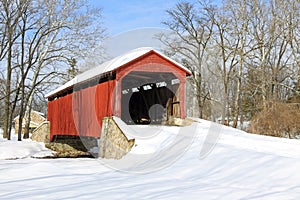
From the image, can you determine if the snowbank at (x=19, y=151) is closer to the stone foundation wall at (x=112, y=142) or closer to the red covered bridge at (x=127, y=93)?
the red covered bridge at (x=127, y=93)

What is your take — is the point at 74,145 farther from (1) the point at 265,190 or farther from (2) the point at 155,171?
(1) the point at 265,190

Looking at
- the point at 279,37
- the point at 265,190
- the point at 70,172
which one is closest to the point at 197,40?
the point at 279,37

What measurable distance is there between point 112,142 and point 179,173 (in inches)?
143

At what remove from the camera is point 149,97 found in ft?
46.8

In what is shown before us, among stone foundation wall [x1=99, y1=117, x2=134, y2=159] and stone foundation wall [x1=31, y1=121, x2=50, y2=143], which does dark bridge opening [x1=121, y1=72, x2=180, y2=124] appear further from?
stone foundation wall [x1=31, y1=121, x2=50, y2=143]

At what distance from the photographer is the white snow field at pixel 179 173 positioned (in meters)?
5.40

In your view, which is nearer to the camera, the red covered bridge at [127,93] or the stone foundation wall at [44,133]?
the red covered bridge at [127,93]

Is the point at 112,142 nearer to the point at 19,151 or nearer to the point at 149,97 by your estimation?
the point at 149,97

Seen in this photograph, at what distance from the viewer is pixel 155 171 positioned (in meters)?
7.60

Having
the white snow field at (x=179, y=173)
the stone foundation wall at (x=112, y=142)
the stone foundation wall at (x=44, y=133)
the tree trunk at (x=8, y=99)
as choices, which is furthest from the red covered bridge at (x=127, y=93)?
the tree trunk at (x=8, y=99)

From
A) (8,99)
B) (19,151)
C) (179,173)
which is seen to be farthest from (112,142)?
(8,99)

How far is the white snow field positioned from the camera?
540 cm

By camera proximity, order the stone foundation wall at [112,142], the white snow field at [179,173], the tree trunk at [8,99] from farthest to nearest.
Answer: the tree trunk at [8,99]
the stone foundation wall at [112,142]
the white snow field at [179,173]

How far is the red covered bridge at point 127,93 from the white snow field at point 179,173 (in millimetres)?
1921
